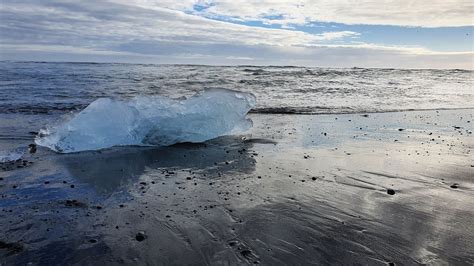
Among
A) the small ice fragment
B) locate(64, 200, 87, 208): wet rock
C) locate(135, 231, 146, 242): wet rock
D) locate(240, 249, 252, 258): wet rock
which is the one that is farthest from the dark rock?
the small ice fragment

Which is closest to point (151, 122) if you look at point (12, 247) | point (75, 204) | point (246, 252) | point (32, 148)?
point (32, 148)

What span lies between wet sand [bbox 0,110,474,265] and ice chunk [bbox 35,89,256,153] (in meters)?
0.33

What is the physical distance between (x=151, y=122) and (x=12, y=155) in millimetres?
2115

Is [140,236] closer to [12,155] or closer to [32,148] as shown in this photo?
[12,155]

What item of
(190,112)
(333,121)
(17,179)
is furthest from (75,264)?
(333,121)

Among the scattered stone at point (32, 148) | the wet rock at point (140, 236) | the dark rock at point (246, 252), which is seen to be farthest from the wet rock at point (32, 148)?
the dark rock at point (246, 252)

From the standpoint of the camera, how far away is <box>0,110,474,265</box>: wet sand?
9.21ft

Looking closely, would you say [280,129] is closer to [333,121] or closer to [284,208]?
[333,121]

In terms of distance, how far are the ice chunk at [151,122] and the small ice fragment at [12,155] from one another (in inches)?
14.1

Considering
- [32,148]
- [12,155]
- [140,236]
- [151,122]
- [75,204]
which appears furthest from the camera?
Answer: [151,122]

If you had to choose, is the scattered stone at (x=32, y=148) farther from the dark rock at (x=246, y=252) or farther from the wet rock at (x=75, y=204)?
the dark rock at (x=246, y=252)

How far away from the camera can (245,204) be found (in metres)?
3.78

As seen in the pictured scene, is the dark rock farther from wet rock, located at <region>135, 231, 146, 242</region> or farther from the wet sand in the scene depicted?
wet rock, located at <region>135, 231, 146, 242</region>

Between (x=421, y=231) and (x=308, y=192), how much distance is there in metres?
1.23
